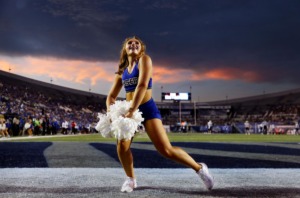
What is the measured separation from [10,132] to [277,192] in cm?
2673

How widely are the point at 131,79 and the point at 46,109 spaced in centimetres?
5610

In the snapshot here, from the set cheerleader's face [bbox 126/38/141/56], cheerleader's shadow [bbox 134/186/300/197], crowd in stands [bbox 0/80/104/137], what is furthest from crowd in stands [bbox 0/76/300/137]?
cheerleader's shadow [bbox 134/186/300/197]

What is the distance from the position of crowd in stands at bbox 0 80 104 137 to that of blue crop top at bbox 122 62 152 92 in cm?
2551

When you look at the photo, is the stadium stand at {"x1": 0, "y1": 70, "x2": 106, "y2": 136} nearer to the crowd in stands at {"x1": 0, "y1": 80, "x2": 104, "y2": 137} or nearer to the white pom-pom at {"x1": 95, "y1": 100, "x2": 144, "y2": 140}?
the crowd in stands at {"x1": 0, "y1": 80, "x2": 104, "y2": 137}

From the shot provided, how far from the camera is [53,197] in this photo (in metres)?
3.86

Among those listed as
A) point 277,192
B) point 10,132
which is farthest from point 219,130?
point 277,192

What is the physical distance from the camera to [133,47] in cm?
430

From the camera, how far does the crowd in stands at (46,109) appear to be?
3294cm

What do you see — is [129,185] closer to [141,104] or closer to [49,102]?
[141,104]

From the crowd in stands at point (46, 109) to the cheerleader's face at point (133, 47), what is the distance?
83.9 feet

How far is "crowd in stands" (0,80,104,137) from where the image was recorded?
32938mm


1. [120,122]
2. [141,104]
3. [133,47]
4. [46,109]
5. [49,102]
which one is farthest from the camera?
[49,102]

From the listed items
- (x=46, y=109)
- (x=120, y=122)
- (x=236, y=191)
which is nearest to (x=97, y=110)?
(x=46, y=109)

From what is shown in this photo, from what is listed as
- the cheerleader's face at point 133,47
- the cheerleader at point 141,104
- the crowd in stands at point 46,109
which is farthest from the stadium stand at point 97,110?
the cheerleader's face at point 133,47
